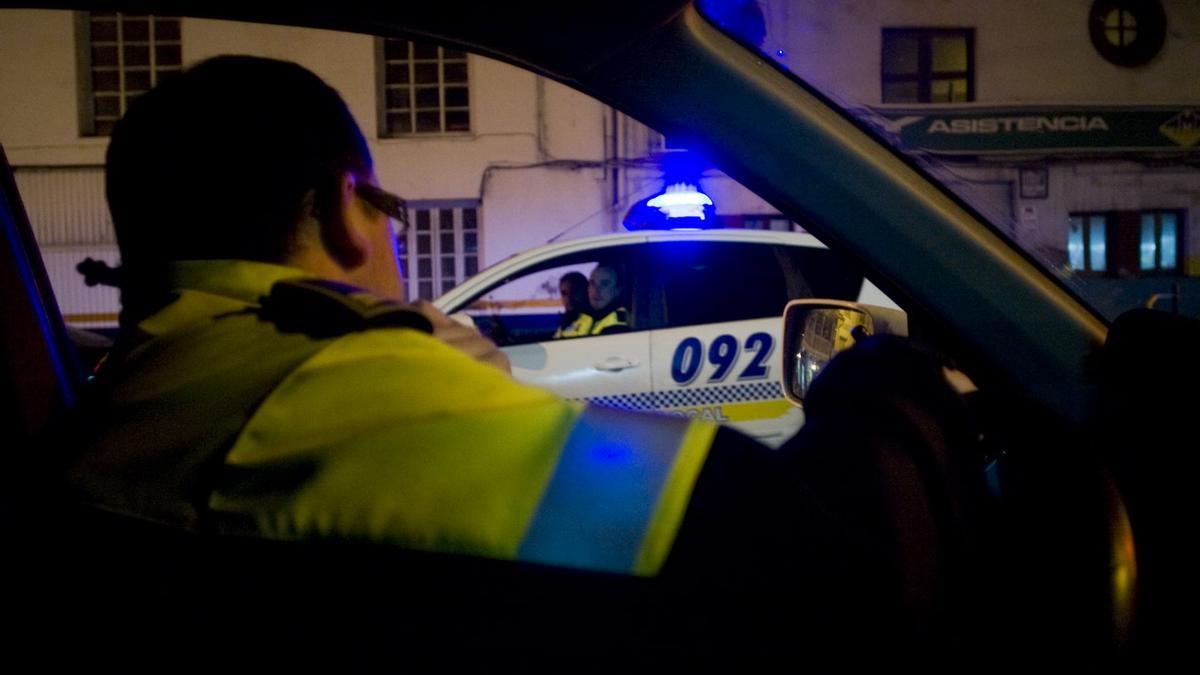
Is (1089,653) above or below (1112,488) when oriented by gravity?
below

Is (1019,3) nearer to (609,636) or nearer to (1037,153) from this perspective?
(1037,153)

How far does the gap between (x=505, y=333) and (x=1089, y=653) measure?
4.05 metres

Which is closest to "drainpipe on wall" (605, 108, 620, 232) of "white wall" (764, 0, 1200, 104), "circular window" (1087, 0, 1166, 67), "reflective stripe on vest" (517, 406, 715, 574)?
"white wall" (764, 0, 1200, 104)

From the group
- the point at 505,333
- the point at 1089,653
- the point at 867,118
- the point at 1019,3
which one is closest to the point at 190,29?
the point at 505,333

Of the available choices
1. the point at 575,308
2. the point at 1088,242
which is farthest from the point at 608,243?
the point at 1088,242

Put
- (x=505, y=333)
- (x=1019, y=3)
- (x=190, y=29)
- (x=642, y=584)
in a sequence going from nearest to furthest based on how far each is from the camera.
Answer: (x=642, y=584), (x=505, y=333), (x=190, y=29), (x=1019, y=3)

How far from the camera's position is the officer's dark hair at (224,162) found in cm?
82

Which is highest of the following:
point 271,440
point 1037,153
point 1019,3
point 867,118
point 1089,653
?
point 1019,3

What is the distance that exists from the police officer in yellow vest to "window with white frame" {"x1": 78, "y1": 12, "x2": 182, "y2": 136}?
11.9 metres

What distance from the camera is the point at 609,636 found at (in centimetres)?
59

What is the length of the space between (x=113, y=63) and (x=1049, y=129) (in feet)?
44.6

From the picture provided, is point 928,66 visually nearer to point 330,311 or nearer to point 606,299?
point 606,299

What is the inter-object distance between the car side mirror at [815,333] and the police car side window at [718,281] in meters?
3.07

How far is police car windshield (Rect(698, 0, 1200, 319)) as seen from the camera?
13.4 metres
